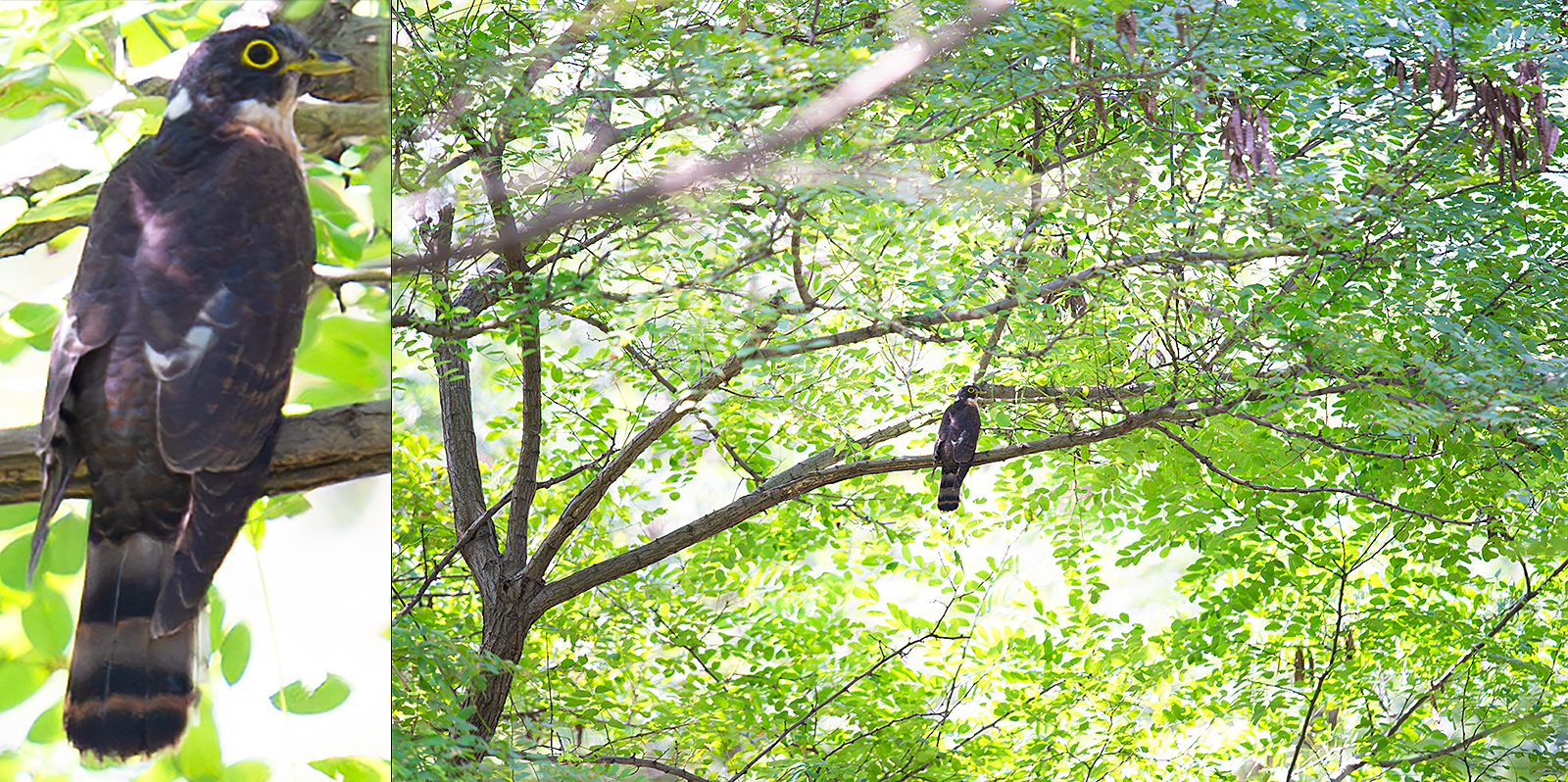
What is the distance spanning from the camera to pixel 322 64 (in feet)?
3.94

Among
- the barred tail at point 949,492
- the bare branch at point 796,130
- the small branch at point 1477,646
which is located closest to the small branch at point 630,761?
the barred tail at point 949,492

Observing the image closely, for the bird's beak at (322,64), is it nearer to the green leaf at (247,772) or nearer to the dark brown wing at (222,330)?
the dark brown wing at (222,330)

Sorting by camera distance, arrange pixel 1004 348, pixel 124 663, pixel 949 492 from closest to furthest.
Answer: pixel 124 663 → pixel 1004 348 → pixel 949 492

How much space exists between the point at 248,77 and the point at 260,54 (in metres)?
0.03

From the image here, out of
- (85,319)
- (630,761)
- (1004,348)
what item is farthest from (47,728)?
(1004,348)

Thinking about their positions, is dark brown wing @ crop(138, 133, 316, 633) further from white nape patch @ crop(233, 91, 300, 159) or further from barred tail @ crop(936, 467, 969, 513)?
barred tail @ crop(936, 467, 969, 513)

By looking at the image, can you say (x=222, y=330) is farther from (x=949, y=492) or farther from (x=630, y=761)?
(x=949, y=492)

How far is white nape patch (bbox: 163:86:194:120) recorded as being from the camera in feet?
3.69

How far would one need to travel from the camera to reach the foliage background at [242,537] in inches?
40.8

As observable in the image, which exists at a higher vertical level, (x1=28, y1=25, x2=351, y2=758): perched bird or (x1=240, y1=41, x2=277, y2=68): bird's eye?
(x1=240, y1=41, x2=277, y2=68): bird's eye

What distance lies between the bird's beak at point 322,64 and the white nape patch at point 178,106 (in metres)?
0.11

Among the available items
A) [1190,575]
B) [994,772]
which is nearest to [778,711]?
[994,772]

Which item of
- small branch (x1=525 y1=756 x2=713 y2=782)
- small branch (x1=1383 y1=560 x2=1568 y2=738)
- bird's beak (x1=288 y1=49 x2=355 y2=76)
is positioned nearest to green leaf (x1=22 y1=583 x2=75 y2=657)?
bird's beak (x1=288 y1=49 x2=355 y2=76)

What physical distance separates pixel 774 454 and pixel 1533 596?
2239mm
